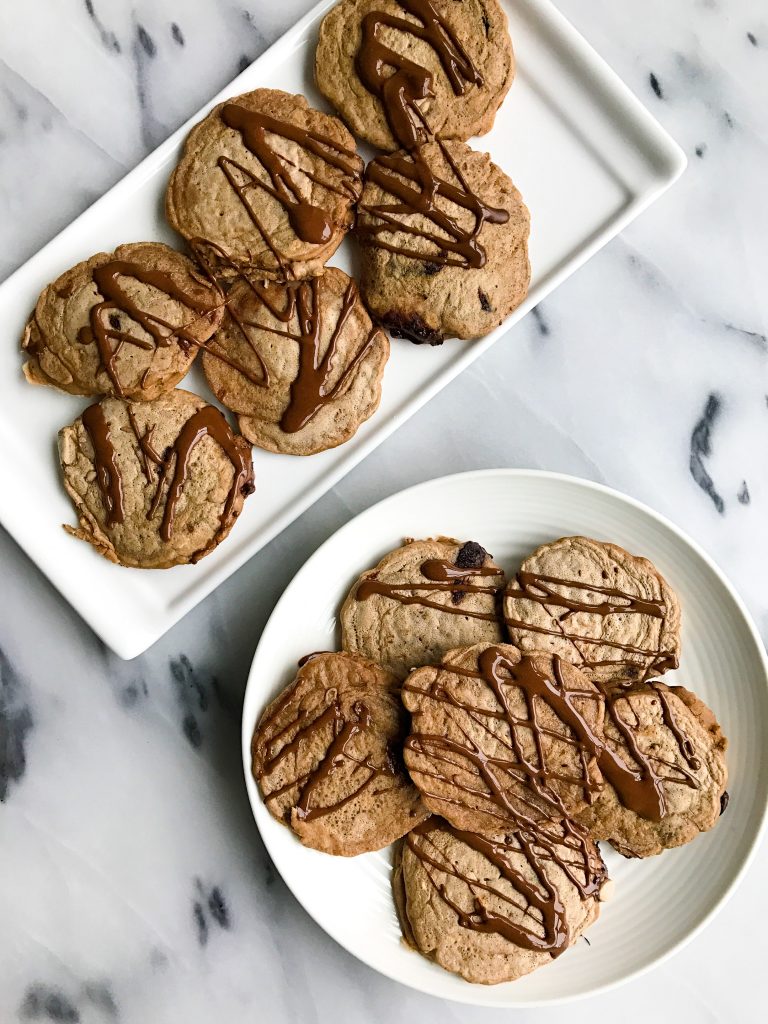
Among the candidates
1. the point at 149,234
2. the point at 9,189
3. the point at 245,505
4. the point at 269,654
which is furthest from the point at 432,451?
the point at 9,189

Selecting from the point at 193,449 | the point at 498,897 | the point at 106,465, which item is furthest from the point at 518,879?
the point at 106,465

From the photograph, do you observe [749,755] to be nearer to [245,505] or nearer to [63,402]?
[245,505]

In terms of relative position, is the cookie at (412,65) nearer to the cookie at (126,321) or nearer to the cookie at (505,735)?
the cookie at (126,321)

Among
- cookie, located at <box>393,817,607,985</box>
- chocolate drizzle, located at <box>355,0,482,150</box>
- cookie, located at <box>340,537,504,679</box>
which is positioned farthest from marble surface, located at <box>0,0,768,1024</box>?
chocolate drizzle, located at <box>355,0,482,150</box>

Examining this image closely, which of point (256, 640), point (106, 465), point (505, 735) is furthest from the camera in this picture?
point (256, 640)

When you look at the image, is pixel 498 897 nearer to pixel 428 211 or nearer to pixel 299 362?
pixel 299 362
